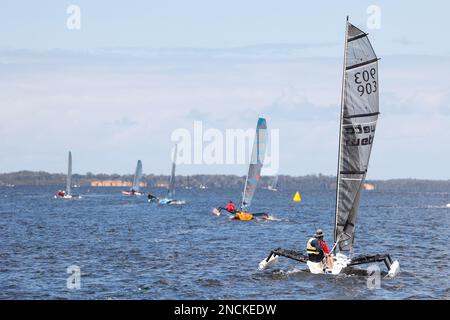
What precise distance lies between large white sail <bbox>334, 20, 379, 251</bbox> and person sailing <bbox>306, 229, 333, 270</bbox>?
1.10m

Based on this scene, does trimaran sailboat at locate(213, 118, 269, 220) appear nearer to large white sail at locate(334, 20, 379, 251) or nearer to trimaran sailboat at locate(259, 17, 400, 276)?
trimaran sailboat at locate(259, 17, 400, 276)

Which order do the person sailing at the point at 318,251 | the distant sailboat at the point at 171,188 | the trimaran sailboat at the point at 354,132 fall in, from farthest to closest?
the distant sailboat at the point at 171,188, the person sailing at the point at 318,251, the trimaran sailboat at the point at 354,132

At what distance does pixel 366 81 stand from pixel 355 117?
153 centimetres

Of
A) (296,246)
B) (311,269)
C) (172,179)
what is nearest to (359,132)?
(311,269)

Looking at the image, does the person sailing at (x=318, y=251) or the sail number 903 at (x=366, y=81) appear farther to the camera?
the person sailing at (x=318, y=251)

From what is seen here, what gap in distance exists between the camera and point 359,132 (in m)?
32.8

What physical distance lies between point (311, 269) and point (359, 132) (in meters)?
6.07

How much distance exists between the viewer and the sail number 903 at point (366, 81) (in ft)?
106

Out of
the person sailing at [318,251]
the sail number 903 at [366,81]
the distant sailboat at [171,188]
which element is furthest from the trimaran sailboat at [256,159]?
the distant sailboat at [171,188]

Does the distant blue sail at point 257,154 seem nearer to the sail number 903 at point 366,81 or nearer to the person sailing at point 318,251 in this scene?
the person sailing at point 318,251

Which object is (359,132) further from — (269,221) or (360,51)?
(269,221)

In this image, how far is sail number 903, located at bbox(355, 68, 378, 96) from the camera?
3225 cm

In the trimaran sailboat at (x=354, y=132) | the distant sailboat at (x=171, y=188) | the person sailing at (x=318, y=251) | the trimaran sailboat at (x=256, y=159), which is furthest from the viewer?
the distant sailboat at (x=171, y=188)

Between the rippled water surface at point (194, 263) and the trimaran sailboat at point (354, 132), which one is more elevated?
the trimaran sailboat at point (354, 132)
